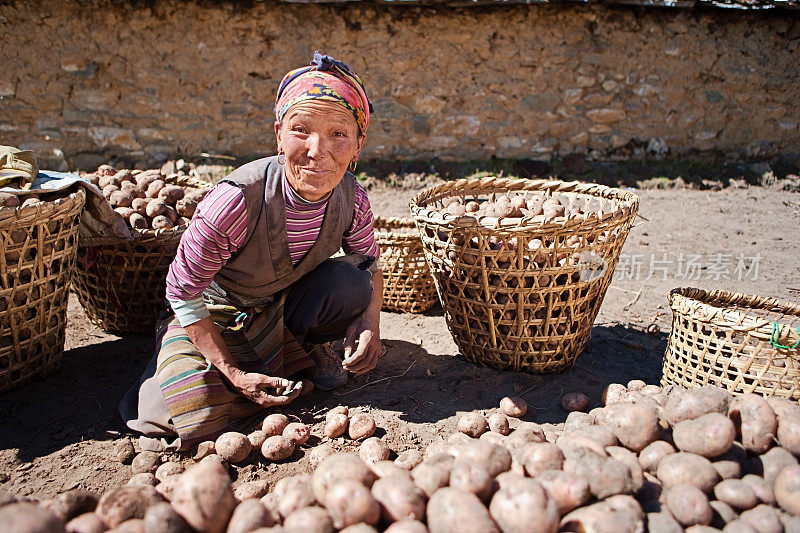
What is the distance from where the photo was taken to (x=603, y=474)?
61.2 inches

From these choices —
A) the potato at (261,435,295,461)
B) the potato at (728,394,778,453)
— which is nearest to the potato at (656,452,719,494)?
the potato at (728,394,778,453)

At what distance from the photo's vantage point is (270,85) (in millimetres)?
6262

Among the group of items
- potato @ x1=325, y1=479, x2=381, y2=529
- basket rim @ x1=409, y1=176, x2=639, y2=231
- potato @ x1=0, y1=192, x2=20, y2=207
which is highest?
basket rim @ x1=409, y1=176, x2=639, y2=231

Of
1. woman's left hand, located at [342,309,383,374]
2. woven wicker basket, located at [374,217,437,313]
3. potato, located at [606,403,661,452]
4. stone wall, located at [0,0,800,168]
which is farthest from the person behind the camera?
stone wall, located at [0,0,800,168]

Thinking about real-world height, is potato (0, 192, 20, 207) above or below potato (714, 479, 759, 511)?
above

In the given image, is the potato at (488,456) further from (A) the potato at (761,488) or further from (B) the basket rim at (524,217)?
(B) the basket rim at (524,217)

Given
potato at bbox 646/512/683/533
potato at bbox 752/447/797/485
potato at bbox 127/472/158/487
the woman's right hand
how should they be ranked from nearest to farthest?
potato at bbox 646/512/683/533
potato at bbox 752/447/797/485
potato at bbox 127/472/158/487
the woman's right hand

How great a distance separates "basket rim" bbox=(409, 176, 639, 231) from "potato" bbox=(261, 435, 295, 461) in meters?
1.13

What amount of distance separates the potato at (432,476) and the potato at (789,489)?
92cm

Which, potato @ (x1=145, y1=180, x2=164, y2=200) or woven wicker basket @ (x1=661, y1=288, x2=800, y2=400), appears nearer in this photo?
woven wicker basket @ (x1=661, y1=288, x2=800, y2=400)

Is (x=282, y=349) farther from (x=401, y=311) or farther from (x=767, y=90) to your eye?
(x=767, y=90)

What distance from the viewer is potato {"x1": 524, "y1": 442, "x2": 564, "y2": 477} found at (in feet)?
5.36

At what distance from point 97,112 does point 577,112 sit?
5.46 meters

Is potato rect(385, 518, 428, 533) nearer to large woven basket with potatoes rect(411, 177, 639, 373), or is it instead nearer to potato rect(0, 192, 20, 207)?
large woven basket with potatoes rect(411, 177, 639, 373)
